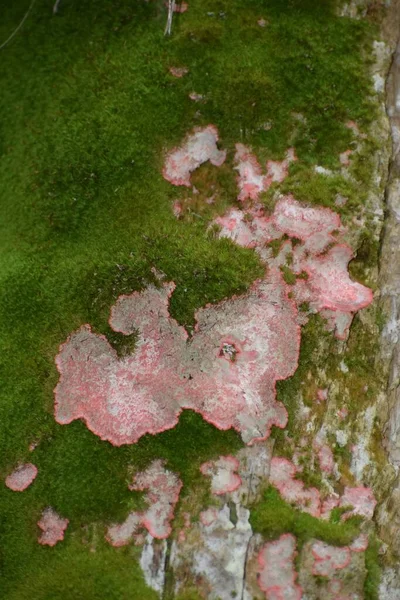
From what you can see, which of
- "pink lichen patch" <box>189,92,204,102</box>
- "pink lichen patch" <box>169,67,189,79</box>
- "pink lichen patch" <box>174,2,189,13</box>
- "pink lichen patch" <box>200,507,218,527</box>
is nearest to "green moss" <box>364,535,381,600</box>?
"pink lichen patch" <box>200,507,218,527</box>

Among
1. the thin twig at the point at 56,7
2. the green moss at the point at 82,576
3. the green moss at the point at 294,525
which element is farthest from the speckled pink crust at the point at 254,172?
the green moss at the point at 82,576

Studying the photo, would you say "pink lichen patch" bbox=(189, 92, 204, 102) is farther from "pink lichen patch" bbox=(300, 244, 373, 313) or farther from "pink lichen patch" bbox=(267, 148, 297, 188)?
"pink lichen patch" bbox=(300, 244, 373, 313)

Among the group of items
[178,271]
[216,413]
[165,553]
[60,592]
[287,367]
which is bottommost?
[60,592]

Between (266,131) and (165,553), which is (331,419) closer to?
(165,553)

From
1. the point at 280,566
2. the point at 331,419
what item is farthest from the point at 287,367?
the point at 280,566

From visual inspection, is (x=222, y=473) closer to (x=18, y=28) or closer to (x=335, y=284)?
(x=335, y=284)

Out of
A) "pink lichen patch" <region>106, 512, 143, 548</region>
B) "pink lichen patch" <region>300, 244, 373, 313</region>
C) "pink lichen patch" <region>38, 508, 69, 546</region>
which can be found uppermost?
"pink lichen patch" <region>300, 244, 373, 313</region>

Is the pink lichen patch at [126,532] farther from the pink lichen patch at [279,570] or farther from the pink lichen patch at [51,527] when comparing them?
the pink lichen patch at [279,570]
